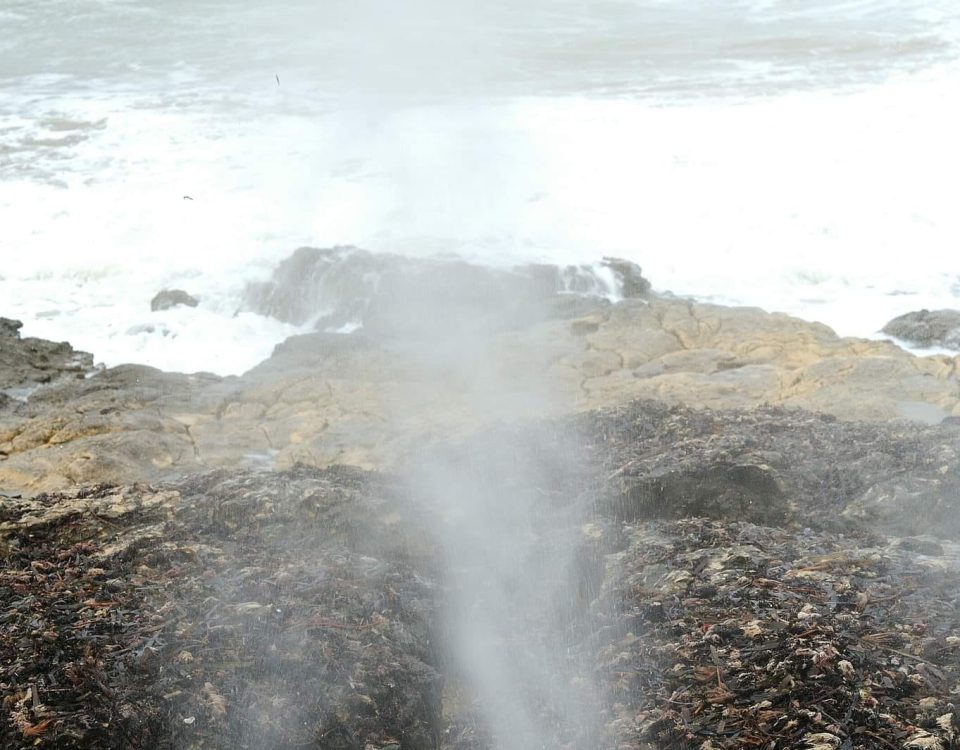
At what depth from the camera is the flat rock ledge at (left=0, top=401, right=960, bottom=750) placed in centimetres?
270

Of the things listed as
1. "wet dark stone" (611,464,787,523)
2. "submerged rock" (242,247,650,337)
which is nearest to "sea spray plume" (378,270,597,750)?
"wet dark stone" (611,464,787,523)

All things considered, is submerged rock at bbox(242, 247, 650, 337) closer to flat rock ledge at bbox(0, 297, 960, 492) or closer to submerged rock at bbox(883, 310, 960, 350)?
flat rock ledge at bbox(0, 297, 960, 492)

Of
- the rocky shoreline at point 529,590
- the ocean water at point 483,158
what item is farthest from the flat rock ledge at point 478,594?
the ocean water at point 483,158

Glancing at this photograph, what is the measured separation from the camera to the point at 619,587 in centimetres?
342

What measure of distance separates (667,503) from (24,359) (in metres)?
7.04

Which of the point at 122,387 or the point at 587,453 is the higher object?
the point at 587,453

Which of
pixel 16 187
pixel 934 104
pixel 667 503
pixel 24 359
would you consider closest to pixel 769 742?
pixel 667 503

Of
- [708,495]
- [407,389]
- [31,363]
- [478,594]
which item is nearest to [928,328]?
[407,389]

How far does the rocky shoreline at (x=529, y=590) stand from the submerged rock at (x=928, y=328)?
105 inches

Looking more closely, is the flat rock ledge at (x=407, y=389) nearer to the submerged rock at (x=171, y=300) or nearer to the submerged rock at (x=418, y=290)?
the submerged rock at (x=418, y=290)

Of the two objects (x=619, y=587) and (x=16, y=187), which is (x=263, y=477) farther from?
(x=16, y=187)

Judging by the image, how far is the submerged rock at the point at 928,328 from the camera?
8.78 meters

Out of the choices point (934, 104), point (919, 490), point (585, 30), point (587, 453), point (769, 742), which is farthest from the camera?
point (585, 30)

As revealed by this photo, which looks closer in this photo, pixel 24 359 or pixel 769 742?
pixel 769 742
